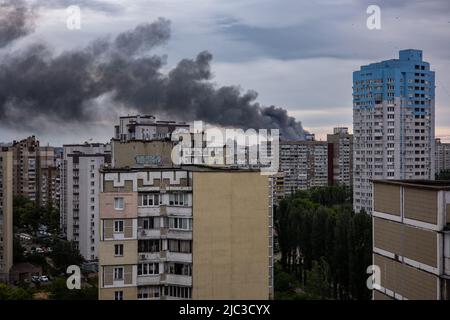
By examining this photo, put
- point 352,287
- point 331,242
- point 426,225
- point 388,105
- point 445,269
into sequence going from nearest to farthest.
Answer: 1. point 445,269
2. point 426,225
3. point 352,287
4. point 331,242
5. point 388,105

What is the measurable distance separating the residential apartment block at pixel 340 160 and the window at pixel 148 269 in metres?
14.3

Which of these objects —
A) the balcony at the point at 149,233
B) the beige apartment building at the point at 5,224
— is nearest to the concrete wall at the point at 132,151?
the balcony at the point at 149,233

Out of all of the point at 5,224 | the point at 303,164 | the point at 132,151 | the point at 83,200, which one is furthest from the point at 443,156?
the point at 132,151

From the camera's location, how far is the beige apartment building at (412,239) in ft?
7.01

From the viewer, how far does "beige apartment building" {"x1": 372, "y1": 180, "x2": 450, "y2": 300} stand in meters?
2.14

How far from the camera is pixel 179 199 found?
4.07 meters

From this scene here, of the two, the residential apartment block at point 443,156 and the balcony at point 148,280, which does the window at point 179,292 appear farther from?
the residential apartment block at point 443,156

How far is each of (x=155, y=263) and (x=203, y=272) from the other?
0.34m

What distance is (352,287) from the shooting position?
299 inches

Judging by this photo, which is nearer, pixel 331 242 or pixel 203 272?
pixel 203 272

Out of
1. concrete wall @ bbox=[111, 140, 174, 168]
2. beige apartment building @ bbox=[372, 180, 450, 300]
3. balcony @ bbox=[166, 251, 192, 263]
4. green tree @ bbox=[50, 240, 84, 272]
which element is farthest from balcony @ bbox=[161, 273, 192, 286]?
green tree @ bbox=[50, 240, 84, 272]
